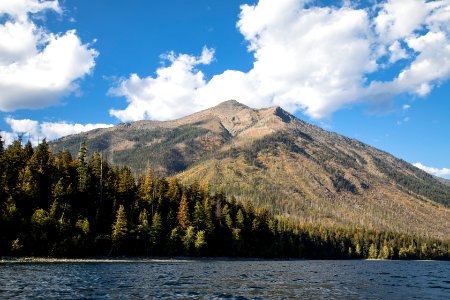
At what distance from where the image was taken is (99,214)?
11844 cm

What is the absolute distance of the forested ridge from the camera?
317 ft

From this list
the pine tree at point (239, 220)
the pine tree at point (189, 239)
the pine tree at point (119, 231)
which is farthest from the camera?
the pine tree at point (239, 220)

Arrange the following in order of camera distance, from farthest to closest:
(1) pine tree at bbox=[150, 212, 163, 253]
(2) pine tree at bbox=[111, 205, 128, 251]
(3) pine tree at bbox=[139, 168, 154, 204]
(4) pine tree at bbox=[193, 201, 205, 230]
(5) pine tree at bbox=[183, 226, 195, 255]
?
1. (4) pine tree at bbox=[193, 201, 205, 230]
2. (3) pine tree at bbox=[139, 168, 154, 204]
3. (5) pine tree at bbox=[183, 226, 195, 255]
4. (1) pine tree at bbox=[150, 212, 163, 253]
5. (2) pine tree at bbox=[111, 205, 128, 251]

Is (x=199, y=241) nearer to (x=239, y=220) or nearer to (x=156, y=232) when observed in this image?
(x=156, y=232)

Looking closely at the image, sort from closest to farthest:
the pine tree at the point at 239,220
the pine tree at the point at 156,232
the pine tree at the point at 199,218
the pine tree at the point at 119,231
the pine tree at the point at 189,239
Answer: the pine tree at the point at 119,231 → the pine tree at the point at 156,232 → the pine tree at the point at 189,239 → the pine tree at the point at 199,218 → the pine tree at the point at 239,220

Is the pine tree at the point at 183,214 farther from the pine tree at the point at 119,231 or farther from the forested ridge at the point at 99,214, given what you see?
the pine tree at the point at 119,231

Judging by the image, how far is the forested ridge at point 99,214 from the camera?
9650 centimetres

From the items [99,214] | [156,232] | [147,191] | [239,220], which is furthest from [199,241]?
[99,214]

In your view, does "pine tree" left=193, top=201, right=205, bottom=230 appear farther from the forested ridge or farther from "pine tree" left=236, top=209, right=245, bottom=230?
"pine tree" left=236, top=209, right=245, bottom=230

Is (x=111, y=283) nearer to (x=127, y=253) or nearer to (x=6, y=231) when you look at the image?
(x=6, y=231)

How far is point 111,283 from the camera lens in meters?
50.3

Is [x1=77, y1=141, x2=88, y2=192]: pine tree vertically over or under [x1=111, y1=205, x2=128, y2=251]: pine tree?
over

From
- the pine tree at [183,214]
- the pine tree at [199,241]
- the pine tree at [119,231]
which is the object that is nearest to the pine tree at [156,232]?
the pine tree at [119,231]

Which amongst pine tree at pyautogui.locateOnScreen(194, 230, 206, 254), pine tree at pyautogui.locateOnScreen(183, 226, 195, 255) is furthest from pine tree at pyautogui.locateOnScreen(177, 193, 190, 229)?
pine tree at pyautogui.locateOnScreen(194, 230, 206, 254)
